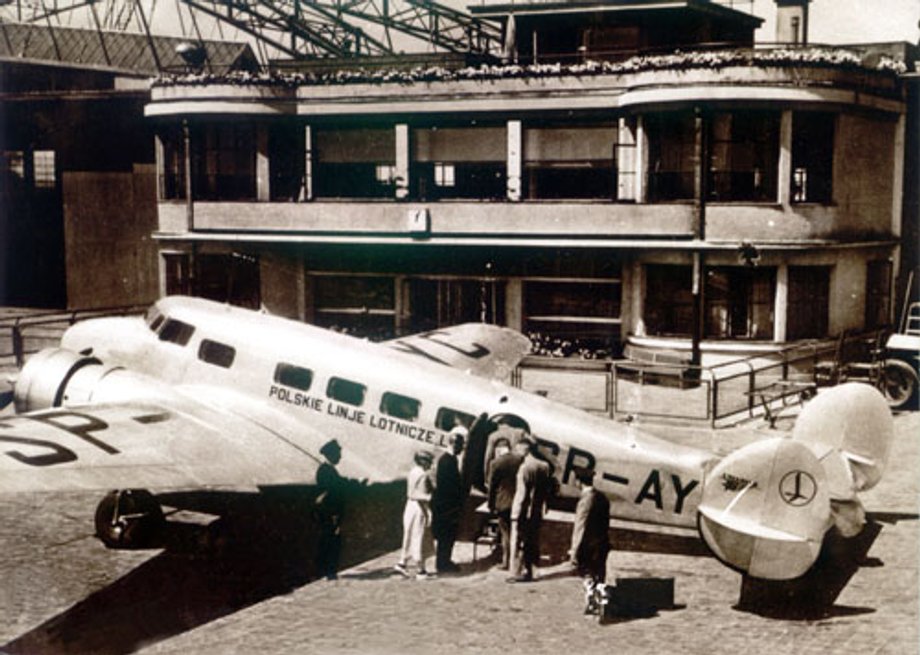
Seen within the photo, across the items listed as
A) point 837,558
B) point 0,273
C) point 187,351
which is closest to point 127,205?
point 0,273

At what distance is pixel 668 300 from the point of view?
3231 cm

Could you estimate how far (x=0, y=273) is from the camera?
4425cm

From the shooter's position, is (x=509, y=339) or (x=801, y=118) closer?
(x=509, y=339)

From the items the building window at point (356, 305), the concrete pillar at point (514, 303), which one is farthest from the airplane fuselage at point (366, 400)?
the building window at point (356, 305)

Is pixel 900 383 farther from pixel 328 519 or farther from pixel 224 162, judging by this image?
pixel 224 162

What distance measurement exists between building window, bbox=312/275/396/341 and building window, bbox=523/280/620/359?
16.5 feet

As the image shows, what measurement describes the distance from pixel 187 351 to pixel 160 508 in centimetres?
281

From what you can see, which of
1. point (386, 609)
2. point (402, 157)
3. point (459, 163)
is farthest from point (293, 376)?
point (402, 157)

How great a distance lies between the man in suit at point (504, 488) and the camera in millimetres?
14625

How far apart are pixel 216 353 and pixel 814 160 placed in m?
21.2

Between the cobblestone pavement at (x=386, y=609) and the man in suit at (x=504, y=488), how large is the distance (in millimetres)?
584

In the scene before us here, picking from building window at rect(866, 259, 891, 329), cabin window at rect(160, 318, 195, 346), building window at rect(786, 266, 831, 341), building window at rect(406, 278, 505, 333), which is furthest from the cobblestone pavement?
building window at rect(406, 278, 505, 333)

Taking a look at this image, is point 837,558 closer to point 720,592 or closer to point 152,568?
point 720,592

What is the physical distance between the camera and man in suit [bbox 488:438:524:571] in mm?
14625
